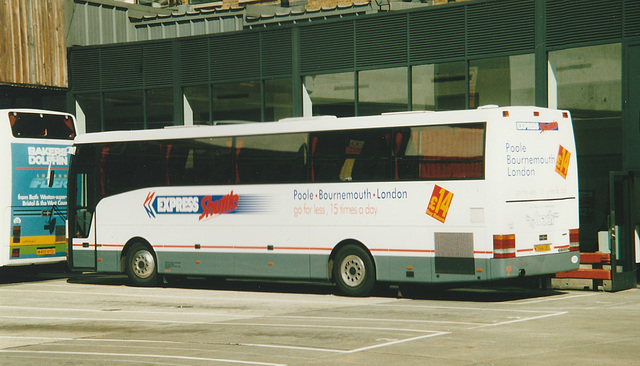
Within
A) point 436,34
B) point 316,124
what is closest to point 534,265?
point 316,124

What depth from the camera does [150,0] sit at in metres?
35.0

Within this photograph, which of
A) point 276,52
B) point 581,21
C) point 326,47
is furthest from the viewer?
point 276,52

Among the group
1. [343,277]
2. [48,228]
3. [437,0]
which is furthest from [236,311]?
[437,0]

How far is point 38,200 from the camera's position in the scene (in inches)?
862

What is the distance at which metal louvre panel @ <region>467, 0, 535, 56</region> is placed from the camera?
2080cm

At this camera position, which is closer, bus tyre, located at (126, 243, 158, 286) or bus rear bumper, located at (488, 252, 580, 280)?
bus rear bumper, located at (488, 252, 580, 280)

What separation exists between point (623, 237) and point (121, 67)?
1554 centimetres

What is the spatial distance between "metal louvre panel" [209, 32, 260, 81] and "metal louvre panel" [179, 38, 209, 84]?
21 centimetres

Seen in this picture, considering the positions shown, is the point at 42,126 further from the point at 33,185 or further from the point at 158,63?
the point at 158,63

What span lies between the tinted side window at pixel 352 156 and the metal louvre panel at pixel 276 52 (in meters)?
7.34

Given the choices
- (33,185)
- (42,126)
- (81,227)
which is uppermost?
(42,126)

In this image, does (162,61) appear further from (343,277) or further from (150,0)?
(343,277)

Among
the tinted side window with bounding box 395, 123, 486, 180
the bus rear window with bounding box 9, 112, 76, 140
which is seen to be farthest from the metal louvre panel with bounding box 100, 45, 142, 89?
the tinted side window with bounding box 395, 123, 486, 180

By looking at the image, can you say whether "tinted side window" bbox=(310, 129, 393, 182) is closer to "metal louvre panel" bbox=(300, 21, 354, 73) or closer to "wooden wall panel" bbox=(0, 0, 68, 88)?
"metal louvre panel" bbox=(300, 21, 354, 73)
